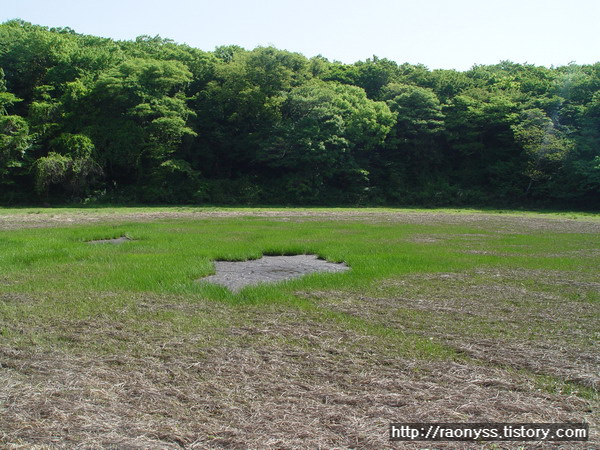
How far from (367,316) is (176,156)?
3767 centimetres

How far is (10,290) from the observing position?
8609mm

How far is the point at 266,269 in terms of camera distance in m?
11.5

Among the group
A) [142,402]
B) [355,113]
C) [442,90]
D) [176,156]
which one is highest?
[442,90]

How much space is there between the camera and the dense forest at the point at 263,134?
36.9m

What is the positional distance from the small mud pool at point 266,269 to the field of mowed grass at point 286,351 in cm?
58

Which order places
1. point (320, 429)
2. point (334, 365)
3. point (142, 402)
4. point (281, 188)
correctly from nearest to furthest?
point (320, 429)
point (142, 402)
point (334, 365)
point (281, 188)

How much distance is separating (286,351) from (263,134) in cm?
3788

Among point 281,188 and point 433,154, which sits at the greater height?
point 433,154

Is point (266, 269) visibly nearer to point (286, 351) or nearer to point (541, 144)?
point (286, 351)

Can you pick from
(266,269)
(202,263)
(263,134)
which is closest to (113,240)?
(202,263)

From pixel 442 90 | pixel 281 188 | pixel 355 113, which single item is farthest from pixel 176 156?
pixel 442 90

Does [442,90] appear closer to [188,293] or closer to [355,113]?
[355,113]

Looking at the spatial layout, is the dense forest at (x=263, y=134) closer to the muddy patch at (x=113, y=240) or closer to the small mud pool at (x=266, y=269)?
the muddy patch at (x=113, y=240)

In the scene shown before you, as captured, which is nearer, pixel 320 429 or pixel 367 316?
pixel 320 429
